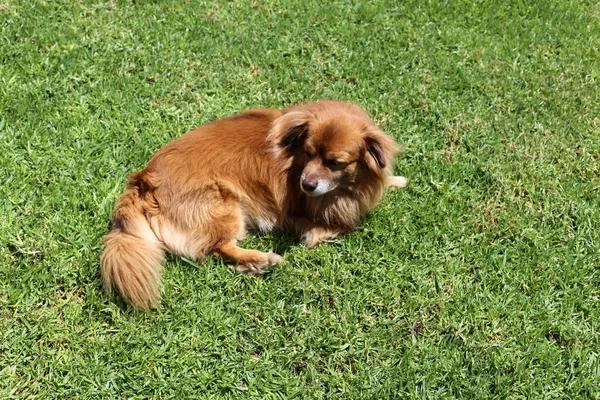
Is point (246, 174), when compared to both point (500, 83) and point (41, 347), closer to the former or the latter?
point (41, 347)

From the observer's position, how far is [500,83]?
4.79 metres

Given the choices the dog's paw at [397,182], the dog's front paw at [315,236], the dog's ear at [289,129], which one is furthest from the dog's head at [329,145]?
A: the dog's paw at [397,182]

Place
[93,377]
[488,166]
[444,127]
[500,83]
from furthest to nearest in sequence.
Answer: [500,83] → [444,127] → [488,166] → [93,377]

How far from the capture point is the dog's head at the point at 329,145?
3236 millimetres

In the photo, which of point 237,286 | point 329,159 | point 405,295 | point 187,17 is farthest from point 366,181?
point 187,17

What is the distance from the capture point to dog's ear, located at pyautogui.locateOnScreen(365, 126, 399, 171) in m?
3.27

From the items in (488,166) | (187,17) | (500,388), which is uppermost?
(187,17)

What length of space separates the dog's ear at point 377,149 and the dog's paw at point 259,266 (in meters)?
0.94

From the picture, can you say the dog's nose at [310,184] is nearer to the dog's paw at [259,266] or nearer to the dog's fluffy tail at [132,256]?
the dog's paw at [259,266]

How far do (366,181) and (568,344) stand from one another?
5.52 ft

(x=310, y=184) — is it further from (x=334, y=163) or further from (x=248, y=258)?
(x=248, y=258)

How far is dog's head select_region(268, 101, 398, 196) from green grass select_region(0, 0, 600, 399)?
0.58 meters

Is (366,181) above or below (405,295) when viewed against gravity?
above

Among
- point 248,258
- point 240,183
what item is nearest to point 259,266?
point 248,258
